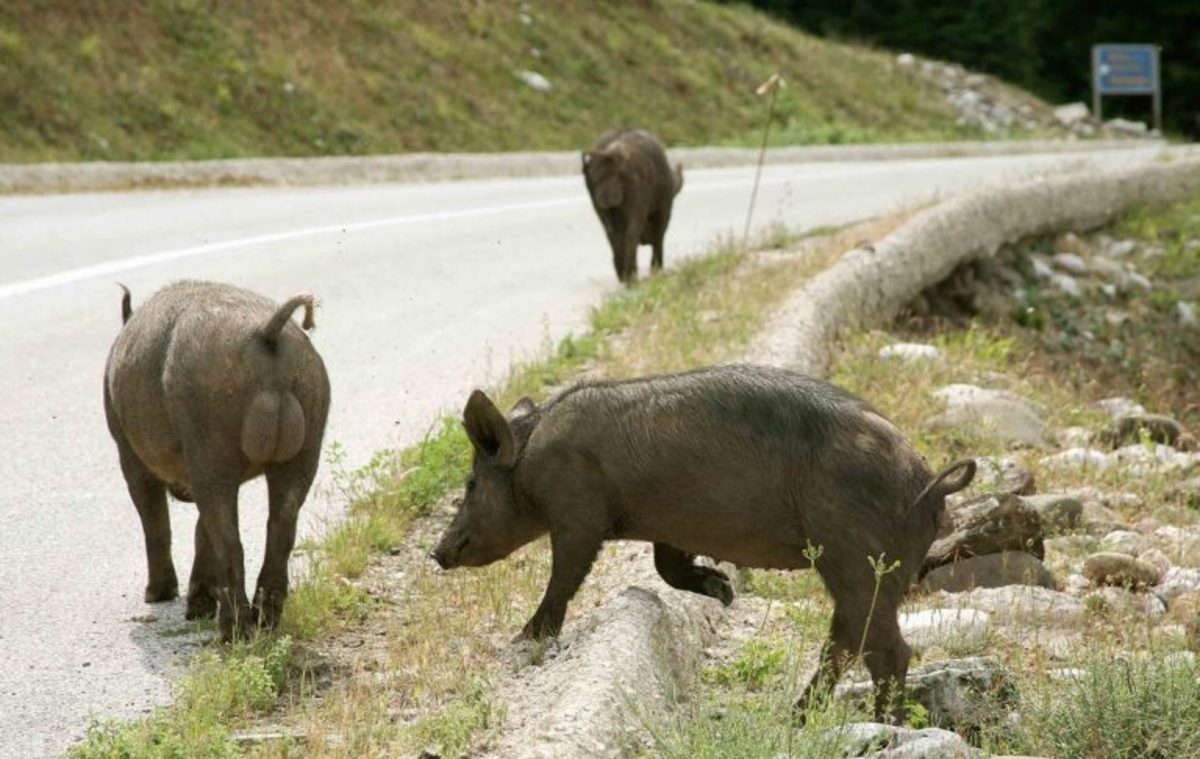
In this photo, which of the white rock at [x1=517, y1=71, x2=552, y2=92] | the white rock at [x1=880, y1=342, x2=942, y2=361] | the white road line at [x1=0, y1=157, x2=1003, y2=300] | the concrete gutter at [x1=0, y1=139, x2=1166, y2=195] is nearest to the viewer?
the white rock at [x1=880, y1=342, x2=942, y2=361]

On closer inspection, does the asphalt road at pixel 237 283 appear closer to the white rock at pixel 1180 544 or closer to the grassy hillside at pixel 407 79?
the white rock at pixel 1180 544

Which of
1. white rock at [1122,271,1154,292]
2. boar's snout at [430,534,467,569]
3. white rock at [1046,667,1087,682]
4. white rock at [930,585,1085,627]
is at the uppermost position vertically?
boar's snout at [430,534,467,569]

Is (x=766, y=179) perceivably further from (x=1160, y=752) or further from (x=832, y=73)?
(x=1160, y=752)

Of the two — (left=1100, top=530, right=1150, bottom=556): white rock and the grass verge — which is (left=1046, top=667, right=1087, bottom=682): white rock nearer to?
the grass verge

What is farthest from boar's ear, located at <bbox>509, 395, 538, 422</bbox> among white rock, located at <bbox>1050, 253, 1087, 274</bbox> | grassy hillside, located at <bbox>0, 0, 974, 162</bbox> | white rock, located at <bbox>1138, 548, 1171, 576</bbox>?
grassy hillside, located at <bbox>0, 0, 974, 162</bbox>

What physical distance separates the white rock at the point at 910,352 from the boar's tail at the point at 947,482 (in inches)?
230

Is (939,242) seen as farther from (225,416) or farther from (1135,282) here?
(225,416)

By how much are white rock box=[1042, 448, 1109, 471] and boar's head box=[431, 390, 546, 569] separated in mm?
4812

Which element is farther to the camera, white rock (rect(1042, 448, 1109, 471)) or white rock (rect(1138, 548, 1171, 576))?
white rock (rect(1042, 448, 1109, 471))

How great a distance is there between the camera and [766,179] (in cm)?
2627

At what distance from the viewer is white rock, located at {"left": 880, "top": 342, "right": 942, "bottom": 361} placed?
12.0 meters

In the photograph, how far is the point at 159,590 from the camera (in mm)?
7281

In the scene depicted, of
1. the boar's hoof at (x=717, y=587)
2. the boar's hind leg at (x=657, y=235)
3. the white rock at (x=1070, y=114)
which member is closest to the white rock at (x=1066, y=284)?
the boar's hind leg at (x=657, y=235)

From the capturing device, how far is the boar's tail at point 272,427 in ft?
21.3
